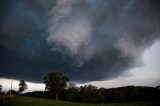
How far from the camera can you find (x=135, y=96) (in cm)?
13000

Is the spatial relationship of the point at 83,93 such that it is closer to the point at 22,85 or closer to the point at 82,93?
the point at 82,93

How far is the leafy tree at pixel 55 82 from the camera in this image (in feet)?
382

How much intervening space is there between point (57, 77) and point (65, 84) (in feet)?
19.7

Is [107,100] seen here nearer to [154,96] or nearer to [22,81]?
[154,96]

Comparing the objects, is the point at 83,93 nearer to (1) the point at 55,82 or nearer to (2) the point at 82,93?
(2) the point at 82,93

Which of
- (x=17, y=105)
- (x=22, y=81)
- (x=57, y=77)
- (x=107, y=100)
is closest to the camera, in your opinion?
(x=17, y=105)

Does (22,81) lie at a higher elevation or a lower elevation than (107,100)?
higher

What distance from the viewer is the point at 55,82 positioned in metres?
116

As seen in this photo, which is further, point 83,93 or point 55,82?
point 83,93

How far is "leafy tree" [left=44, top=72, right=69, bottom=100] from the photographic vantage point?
116488 mm

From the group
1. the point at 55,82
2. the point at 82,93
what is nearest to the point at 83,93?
the point at 82,93

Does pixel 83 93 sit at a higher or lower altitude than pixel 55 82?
lower

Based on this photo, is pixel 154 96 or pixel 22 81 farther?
pixel 22 81

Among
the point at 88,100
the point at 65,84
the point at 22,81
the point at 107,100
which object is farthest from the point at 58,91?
the point at 22,81
